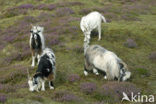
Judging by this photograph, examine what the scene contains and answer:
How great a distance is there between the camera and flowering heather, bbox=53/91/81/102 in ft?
40.8

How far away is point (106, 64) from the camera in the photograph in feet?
49.4

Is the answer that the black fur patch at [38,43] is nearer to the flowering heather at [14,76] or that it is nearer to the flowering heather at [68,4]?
the flowering heather at [14,76]

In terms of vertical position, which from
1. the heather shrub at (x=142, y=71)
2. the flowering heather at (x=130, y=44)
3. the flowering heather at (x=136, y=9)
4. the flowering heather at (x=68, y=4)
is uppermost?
the flowering heather at (x=68, y=4)

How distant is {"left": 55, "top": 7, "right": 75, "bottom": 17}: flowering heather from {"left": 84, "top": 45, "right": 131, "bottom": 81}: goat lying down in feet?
55.1

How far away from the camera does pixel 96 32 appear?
22.8 meters

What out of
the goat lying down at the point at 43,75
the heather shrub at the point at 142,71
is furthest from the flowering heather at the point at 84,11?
the goat lying down at the point at 43,75

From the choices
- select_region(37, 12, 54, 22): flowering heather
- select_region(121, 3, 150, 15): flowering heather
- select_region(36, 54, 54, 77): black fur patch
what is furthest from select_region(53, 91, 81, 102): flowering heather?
select_region(121, 3, 150, 15): flowering heather

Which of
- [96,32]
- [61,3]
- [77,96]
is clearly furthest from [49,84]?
[61,3]

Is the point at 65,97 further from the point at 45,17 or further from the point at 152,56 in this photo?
the point at 45,17

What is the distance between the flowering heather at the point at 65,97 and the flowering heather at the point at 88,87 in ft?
3.53

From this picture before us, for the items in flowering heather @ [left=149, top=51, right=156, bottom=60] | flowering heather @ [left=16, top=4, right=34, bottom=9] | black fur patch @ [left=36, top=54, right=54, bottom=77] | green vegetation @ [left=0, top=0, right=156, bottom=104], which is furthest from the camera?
flowering heather @ [left=16, top=4, right=34, bottom=9]

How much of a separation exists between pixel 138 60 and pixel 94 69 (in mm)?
4084

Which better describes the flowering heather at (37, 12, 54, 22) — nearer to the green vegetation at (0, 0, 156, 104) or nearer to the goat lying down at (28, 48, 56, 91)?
the green vegetation at (0, 0, 156, 104)

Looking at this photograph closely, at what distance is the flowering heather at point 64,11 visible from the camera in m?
32.7
